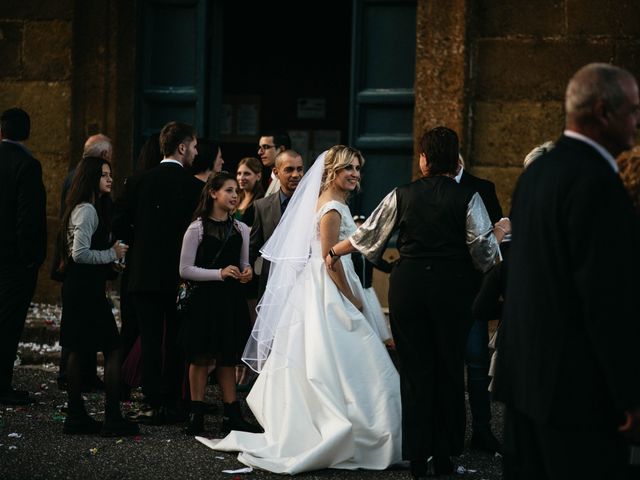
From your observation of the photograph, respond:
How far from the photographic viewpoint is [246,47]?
16.4m

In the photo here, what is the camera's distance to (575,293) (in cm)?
395

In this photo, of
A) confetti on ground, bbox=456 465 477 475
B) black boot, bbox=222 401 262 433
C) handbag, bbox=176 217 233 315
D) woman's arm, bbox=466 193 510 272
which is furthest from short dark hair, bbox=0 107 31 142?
confetti on ground, bbox=456 465 477 475

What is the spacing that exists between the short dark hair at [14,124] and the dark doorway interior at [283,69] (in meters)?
6.98

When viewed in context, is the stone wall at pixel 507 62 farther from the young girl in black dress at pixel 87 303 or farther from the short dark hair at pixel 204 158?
the young girl in black dress at pixel 87 303

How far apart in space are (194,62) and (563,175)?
8330mm

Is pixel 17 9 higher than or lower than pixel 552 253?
higher

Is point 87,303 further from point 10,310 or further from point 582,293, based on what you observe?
point 582,293

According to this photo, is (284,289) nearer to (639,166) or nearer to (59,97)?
(639,166)

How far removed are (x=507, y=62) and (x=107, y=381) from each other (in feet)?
16.3

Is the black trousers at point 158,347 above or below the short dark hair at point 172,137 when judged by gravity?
below

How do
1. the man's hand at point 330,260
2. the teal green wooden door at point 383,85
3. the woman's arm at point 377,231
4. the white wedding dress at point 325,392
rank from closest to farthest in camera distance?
the woman's arm at point 377,231 → the white wedding dress at point 325,392 → the man's hand at point 330,260 → the teal green wooden door at point 383,85

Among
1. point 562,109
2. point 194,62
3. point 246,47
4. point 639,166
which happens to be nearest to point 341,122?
point 246,47

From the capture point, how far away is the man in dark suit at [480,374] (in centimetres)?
755

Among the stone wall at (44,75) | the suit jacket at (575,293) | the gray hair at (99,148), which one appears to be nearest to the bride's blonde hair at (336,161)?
the gray hair at (99,148)
